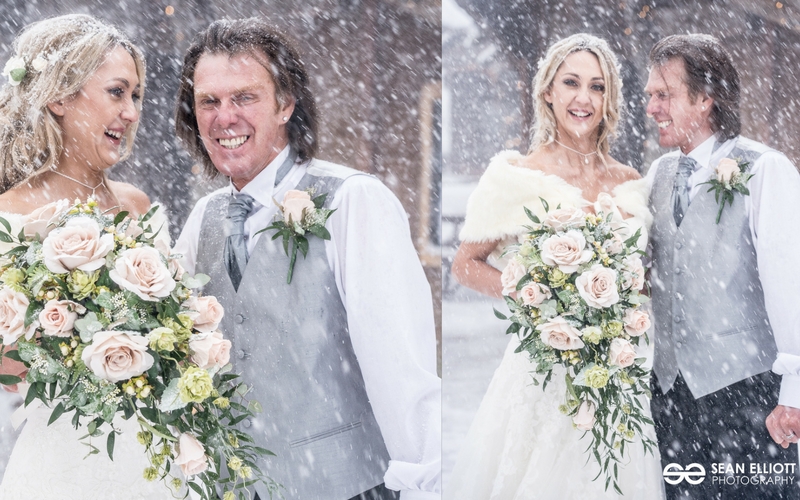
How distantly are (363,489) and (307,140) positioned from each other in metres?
1.09

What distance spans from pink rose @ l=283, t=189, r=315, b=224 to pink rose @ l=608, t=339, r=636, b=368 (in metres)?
1.10

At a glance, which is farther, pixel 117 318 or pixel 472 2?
pixel 472 2

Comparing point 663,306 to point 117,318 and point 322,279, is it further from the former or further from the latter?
point 117,318

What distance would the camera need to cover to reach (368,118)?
8.36 feet

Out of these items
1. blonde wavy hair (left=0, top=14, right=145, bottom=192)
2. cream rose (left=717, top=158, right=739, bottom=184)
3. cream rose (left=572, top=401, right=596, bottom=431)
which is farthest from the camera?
cream rose (left=717, top=158, right=739, bottom=184)

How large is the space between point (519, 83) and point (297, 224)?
1070 mm

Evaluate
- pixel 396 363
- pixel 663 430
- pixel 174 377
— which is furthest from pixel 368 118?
pixel 663 430

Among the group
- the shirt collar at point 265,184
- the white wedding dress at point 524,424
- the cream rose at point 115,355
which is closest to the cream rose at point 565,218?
the white wedding dress at point 524,424

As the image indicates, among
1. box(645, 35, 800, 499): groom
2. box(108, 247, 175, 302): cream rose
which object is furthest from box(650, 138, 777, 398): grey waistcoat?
box(108, 247, 175, 302): cream rose

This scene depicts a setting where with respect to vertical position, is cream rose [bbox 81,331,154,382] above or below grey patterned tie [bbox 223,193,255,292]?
below

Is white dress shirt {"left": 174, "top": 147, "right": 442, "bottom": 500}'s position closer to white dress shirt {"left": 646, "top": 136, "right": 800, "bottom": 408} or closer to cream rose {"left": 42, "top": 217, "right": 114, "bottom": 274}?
cream rose {"left": 42, "top": 217, "right": 114, "bottom": 274}

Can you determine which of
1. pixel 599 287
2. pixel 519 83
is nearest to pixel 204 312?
pixel 599 287

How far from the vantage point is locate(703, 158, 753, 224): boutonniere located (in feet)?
8.90

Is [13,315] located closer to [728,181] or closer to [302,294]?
[302,294]
